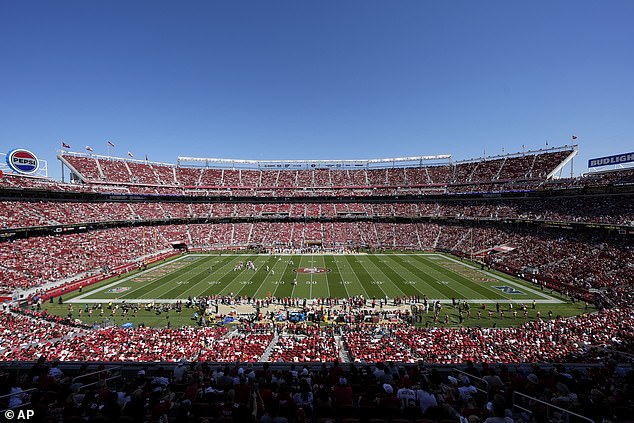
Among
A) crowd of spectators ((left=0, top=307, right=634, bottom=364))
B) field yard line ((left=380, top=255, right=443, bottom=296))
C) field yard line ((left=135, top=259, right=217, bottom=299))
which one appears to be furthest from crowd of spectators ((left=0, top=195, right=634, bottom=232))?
crowd of spectators ((left=0, top=307, right=634, bottom=364))

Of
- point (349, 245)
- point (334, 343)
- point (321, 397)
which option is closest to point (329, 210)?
point (349, 245)

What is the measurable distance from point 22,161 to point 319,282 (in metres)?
48.7

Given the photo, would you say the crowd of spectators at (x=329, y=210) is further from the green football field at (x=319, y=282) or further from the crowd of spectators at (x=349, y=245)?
the green football field at (x=319, y=282)

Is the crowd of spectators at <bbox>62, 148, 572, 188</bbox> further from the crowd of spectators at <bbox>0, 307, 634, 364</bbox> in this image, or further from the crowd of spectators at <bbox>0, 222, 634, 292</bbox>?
the crowd of spectators at <bbox>0, 307, 634, 364</bbox>

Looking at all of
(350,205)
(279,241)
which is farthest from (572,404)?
(350,205)

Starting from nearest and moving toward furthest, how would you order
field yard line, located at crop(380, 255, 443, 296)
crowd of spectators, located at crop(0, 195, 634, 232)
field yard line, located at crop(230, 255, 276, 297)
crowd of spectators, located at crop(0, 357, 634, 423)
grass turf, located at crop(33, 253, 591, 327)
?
crowd of spectators, located at crop(0, 357, 634, 423), grass turf, located at crop(33, 253, 591, 327), field yard line, located at crop(380, 255, 443, 296), field yard line, located at crop(230, 255, 276, 297), crowd of spectators, located at crop(0, 195, 634, 232)

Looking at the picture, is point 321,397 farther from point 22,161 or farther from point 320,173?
point 320,173

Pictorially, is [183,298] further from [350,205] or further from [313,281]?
[350,205]

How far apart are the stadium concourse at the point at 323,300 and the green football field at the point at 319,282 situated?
3298mm

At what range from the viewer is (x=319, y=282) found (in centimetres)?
3606

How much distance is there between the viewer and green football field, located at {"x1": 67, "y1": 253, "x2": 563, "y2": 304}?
102ft

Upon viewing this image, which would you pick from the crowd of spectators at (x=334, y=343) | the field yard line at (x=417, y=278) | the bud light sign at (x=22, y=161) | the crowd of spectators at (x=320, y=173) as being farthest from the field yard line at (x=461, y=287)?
the bud light sign at (x=22, y=161)

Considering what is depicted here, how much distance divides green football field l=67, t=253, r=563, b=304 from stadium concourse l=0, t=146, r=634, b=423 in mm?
3298

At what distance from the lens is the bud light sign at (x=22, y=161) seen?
46.7 m
